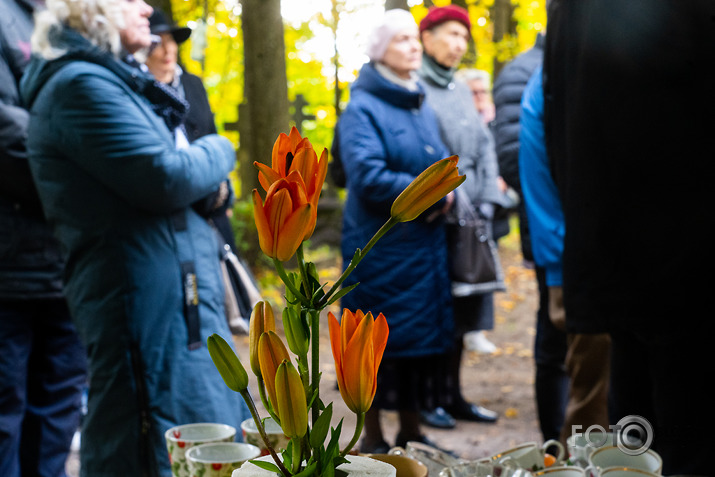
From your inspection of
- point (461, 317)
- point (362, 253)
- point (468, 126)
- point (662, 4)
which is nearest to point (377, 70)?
point (468, 126)

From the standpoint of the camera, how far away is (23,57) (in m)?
2.63

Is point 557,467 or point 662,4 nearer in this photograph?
point 557,467

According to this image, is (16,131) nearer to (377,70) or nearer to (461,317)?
(377,70)

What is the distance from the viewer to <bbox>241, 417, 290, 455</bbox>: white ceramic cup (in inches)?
45.7

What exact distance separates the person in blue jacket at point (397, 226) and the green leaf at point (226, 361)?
253 centimetres

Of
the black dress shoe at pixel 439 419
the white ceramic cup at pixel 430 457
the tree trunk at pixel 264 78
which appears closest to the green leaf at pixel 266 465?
the white ceramic cup at pixel 430 457

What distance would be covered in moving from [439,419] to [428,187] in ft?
12.2

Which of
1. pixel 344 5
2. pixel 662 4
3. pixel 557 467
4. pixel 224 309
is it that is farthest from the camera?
pixel 344 5

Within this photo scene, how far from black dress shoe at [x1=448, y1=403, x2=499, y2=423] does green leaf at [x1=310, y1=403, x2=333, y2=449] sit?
3.81 meters

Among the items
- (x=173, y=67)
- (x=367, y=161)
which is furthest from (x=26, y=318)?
(x=367, y=161)

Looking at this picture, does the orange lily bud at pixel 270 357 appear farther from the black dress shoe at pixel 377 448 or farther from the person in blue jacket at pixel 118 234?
the black dress shoe at pixel 377 448

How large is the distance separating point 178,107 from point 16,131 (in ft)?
1.84

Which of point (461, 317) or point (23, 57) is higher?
point (23, 57)

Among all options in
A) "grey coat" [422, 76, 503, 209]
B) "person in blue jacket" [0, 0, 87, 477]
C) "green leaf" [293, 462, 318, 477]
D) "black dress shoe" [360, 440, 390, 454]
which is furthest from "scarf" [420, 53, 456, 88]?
"green leaf" [293, 462, 318, 477]
